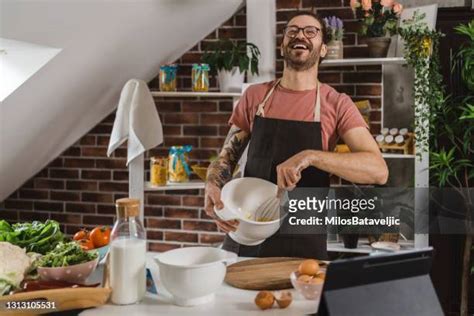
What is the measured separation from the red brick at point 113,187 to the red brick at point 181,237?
0.42 meters

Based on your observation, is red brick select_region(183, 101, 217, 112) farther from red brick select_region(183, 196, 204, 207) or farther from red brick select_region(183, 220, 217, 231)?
red brick select_region(183, 220, 217, 231)

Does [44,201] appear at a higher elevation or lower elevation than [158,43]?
lower

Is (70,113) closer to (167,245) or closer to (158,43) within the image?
(158,43)

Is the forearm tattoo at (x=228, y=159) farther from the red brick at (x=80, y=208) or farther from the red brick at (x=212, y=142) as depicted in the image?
the red brick at (x=80, y=208)

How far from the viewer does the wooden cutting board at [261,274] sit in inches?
68.2

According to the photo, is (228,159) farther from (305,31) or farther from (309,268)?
(309,268)

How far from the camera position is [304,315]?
1.50m

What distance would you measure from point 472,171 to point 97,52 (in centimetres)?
213

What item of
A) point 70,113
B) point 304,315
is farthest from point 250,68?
point 304,315

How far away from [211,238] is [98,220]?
0.80m

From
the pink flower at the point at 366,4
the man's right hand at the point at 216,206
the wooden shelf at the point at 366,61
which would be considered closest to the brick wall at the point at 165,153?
the wooden shelf at the point at 366,61

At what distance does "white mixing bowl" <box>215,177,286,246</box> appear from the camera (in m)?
2.64

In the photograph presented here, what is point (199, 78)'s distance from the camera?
11.6ft

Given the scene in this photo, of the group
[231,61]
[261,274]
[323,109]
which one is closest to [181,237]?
[231,61]
